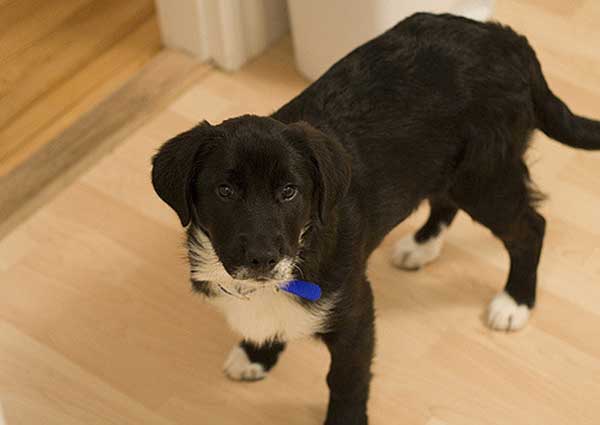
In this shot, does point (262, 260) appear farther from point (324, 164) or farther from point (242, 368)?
point (242, 368)

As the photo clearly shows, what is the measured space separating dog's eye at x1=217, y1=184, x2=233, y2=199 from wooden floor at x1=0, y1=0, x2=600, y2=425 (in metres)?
0.73

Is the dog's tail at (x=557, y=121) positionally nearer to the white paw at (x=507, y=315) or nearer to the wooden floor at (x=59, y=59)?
the white paw at (x=507, y=315)

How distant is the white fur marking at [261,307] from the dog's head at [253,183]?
0.14 m

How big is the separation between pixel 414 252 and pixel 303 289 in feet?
2.50

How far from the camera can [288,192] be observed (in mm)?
1791

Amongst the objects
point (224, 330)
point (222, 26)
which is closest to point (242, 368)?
point (224, 330)

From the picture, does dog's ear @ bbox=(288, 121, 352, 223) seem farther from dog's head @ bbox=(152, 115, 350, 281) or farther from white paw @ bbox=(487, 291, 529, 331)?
white paw @ bbox=(487, 291, 529, 331)

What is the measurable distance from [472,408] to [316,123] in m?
0.83

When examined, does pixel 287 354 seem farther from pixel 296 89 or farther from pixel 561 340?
pixel 296 89

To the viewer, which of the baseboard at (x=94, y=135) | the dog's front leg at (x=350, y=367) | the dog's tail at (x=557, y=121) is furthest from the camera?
the baseboard at (x=94, y=135)

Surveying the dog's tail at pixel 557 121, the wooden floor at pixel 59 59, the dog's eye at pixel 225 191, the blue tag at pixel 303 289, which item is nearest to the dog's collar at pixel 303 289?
the blue tag at pixel 303 289

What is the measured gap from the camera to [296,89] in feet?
10.3

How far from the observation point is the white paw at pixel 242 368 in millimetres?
2408

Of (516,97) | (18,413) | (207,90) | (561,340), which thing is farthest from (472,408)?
(207,90)
